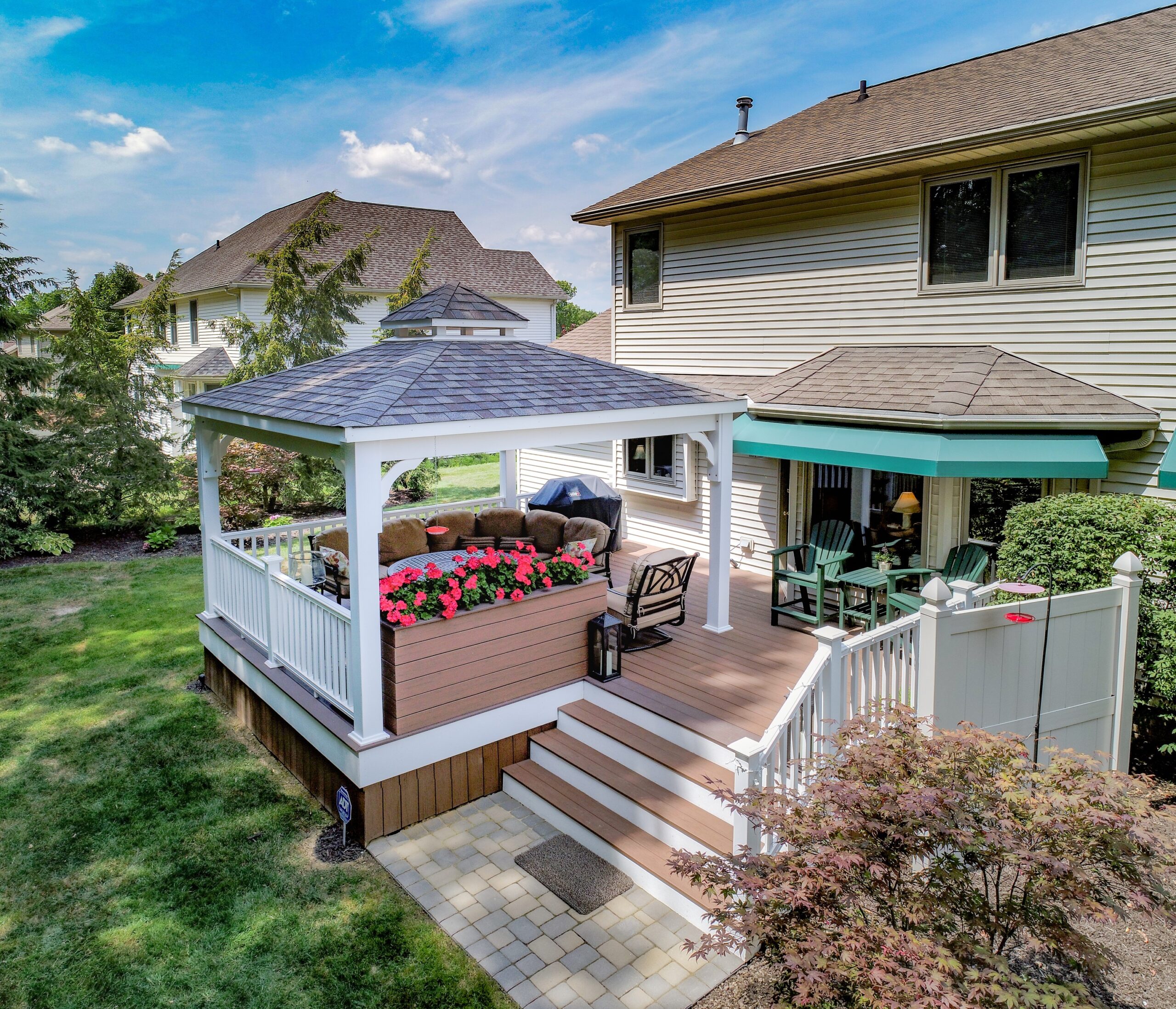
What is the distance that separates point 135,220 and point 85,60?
62.5 ft

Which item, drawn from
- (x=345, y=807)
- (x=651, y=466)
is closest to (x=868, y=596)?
(x=651, y=466)

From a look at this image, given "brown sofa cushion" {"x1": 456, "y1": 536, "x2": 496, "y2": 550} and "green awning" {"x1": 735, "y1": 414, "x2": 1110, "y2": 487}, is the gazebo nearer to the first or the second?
"green awning" {"x1": 735, "y1": 414, "x2": 1110, "y2": 487}

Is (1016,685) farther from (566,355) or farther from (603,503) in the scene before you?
(603,503)

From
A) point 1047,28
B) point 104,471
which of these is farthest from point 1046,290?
point 104,471

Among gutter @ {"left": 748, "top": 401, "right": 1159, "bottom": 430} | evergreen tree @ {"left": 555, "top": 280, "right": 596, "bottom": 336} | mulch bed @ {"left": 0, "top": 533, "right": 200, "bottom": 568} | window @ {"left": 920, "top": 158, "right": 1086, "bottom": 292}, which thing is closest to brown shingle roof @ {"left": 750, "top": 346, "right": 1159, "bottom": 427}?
gutter @ {"left": 748, "top": 401, "right": 1159, "bottom": 430}

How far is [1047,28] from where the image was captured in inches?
575

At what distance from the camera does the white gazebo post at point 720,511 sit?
305 inches

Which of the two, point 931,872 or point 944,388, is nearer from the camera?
point 931,872

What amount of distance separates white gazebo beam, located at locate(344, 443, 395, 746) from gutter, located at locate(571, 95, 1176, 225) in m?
6.67

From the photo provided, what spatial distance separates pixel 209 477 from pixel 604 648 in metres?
5.11

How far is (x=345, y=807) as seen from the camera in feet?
18.3

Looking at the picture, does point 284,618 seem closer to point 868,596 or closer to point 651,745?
point 651,745

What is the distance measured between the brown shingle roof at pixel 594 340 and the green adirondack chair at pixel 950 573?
281 inches

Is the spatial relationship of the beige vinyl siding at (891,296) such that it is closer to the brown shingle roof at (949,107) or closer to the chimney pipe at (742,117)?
the brown shingle roof at (949,107)
